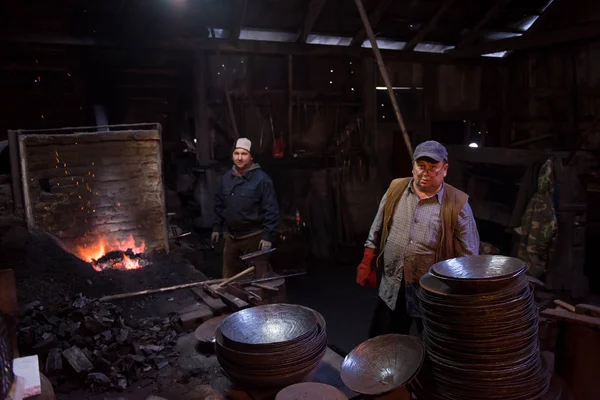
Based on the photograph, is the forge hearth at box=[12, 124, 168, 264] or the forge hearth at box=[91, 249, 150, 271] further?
the forge hearth at box=[91, 249, 150, 271]

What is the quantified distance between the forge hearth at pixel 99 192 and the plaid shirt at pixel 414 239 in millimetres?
4141

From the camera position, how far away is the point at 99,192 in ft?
23.9

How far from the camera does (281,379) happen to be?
126 inches

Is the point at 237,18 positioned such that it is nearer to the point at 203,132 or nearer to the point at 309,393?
the point at 203,132

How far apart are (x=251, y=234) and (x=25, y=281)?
290 centimetres

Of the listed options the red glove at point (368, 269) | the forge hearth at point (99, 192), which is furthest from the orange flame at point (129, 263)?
the red glove at point (368, 269)

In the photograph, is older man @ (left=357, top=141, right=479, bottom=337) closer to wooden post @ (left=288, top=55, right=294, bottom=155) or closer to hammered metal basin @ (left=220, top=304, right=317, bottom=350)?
hammered metal basin @ (left=220, top=304, right=317, bottom=350)

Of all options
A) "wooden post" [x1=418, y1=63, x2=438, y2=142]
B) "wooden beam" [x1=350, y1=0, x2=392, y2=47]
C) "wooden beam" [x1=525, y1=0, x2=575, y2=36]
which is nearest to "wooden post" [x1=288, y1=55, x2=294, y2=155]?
"wooden beam" [x1=350, y1=0, x2=392, y2=47]

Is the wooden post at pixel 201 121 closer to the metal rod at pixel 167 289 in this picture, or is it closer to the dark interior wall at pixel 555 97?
the metal rod at pixel 167 289

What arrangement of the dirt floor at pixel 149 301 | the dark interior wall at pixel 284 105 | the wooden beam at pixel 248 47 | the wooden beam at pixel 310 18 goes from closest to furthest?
the dirt floor at pixel 149 301, the wooden beam at pixel 248 47, the dark interior wall at pixel 284 105, the wooden beam at pixel 310 18

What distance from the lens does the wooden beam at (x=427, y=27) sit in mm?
10289

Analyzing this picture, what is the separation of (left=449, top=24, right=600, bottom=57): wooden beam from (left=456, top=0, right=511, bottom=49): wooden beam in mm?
163

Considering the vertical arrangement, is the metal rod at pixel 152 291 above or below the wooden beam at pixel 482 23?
below

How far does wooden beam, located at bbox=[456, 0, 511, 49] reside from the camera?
1055 cm
